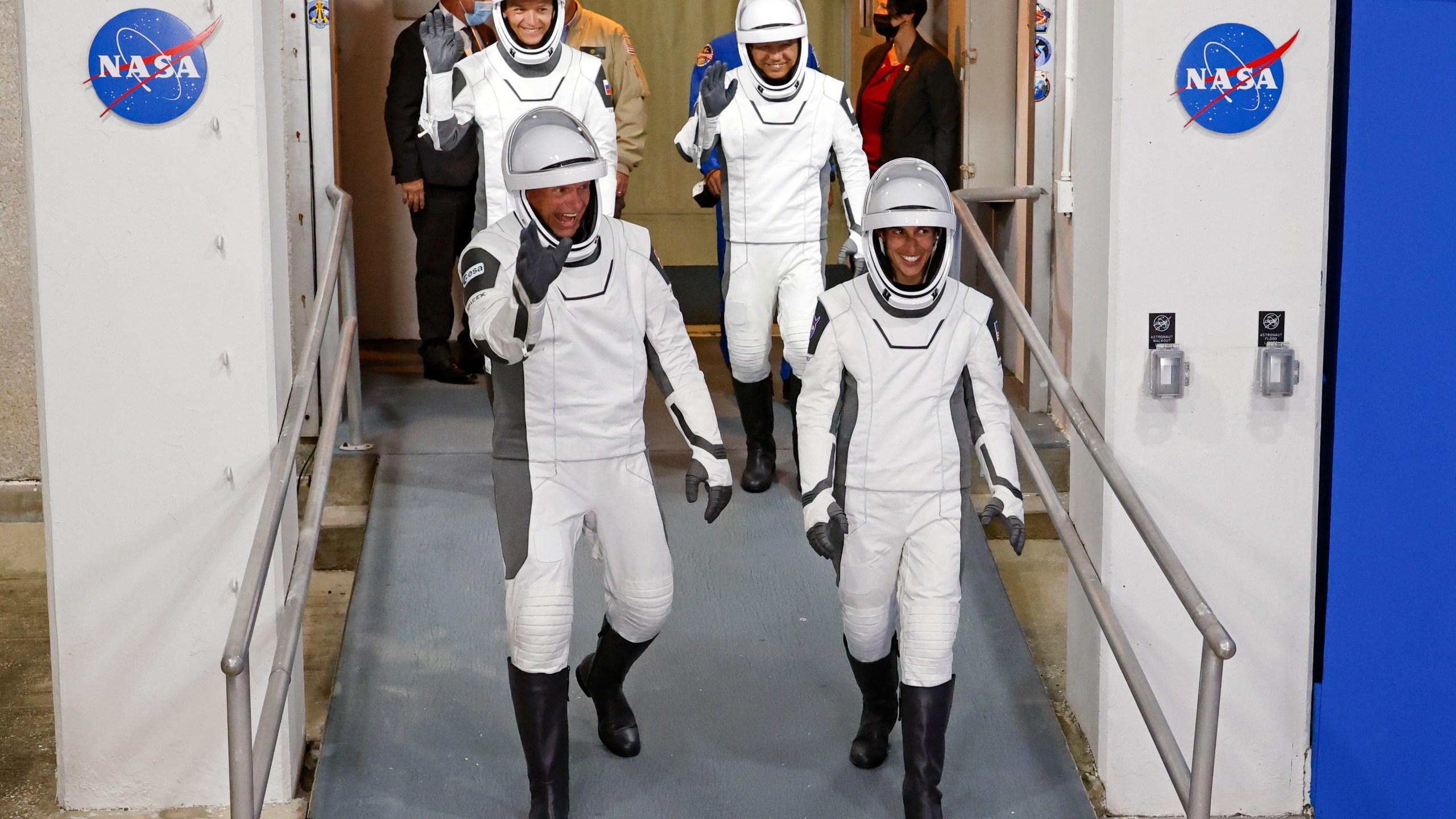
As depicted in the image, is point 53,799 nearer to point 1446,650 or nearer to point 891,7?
point 1446,650

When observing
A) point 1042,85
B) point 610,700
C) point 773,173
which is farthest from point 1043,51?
point 610,700

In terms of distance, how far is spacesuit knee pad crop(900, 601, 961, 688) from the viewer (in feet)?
12.0

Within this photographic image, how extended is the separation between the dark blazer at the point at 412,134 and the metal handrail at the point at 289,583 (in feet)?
5.38

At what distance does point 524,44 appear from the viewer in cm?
482

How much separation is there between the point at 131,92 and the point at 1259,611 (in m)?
3.13

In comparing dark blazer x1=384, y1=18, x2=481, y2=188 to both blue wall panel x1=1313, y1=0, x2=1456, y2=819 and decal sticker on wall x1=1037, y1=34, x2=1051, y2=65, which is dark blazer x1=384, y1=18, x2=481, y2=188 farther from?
blue wall panel x1=1313, y1=0, x2=1456, y2=819

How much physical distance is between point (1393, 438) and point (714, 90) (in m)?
2.38

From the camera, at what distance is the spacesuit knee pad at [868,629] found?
12.4ft

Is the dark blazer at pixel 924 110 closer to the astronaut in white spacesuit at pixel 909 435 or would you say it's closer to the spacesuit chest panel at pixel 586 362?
the astronaut in white spacesuit at pixel 909 435

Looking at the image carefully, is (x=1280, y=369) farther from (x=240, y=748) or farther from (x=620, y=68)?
(x=620, y=68)

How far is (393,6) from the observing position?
25.2ft

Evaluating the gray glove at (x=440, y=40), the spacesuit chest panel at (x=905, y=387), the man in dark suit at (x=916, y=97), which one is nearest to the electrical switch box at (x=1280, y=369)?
the spacesuit chest panel at (x=905, y=387)

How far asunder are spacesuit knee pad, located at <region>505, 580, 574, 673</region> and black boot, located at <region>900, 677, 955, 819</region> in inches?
32.3

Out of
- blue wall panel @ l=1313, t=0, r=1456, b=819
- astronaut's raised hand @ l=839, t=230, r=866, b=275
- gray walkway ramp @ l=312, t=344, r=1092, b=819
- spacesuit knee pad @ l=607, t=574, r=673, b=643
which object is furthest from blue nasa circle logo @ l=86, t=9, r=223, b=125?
blue wall panel @ l=1313, t=0, r=1456, b=819
